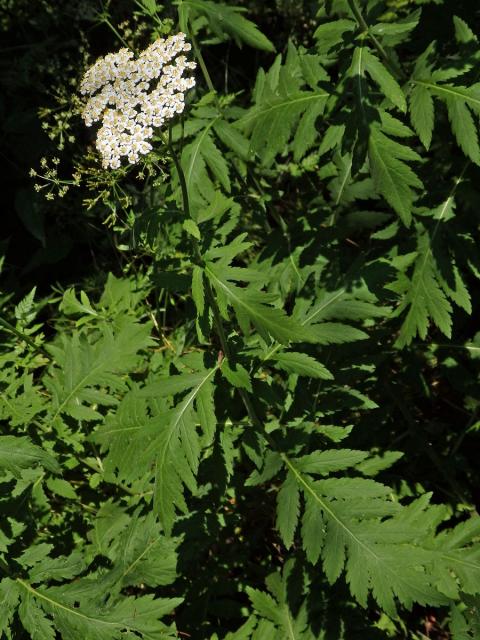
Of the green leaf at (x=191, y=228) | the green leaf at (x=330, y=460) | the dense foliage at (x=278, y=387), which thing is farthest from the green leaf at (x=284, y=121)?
the green leaf at (x=330, y=460)

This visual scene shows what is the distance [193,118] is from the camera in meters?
3.24

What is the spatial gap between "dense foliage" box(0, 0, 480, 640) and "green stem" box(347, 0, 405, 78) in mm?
12

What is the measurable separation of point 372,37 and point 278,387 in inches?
61.2

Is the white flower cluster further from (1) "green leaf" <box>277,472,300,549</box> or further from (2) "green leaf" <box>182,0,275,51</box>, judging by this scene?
(1) "green leaf" <box>277,472,300,549</box>

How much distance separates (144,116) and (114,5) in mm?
3562

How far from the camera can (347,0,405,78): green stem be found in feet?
7.73

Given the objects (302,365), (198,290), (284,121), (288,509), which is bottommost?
(288,509)

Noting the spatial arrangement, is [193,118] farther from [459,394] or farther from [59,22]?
[59,22]

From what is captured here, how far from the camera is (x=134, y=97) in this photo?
217 cm

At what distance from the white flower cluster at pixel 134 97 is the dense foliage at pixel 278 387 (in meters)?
0.09

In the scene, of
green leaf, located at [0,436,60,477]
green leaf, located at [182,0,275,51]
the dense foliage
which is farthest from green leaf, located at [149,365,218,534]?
green leaf, located at [182,0,275,51]

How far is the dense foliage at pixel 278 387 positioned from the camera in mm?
2318

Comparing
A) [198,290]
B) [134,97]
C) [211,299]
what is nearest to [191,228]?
[198,290]

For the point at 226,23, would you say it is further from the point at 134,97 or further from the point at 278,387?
the point at 278,387
